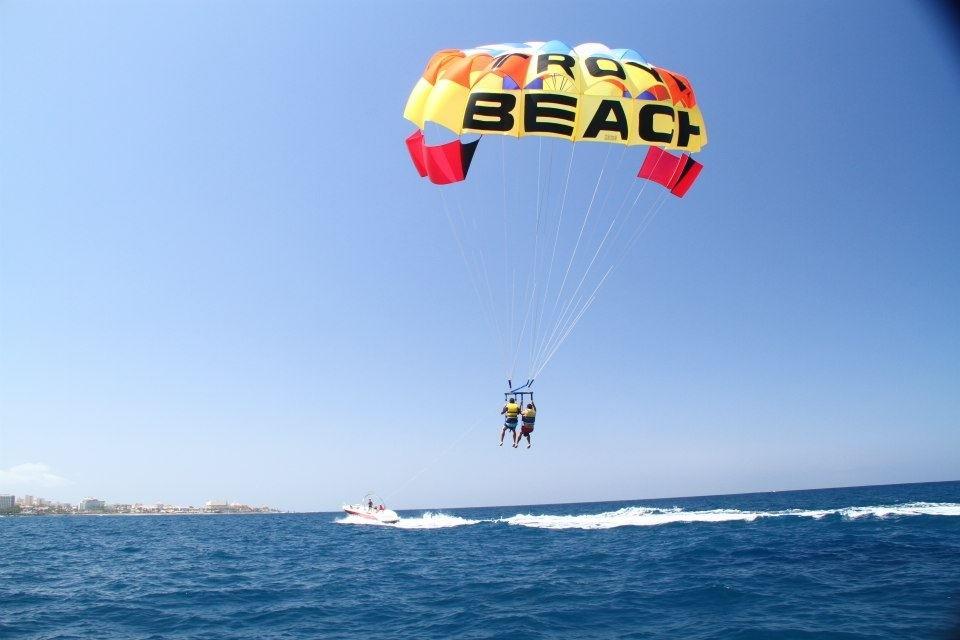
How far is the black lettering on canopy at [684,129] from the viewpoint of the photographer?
1136cm

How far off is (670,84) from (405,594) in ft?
45.1

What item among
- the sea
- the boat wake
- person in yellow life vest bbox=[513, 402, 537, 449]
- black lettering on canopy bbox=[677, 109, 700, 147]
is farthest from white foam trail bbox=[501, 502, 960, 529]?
black lettering on canopy bbox=[677, 109, 700, 147]

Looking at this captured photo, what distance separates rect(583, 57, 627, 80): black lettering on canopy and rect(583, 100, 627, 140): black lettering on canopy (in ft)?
2.03

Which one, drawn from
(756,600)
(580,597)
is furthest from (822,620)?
(580,597)

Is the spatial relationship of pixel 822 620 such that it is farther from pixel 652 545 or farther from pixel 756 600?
pixel 652 545

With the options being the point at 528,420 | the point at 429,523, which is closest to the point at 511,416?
the point at 528,420

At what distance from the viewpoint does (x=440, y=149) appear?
11.5 metres

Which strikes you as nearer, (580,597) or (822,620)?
(822,620)

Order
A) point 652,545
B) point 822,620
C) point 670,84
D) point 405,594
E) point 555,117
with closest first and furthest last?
point 822,620 < point 555,117 < point 670,84 < point 405,594 < point 652,545

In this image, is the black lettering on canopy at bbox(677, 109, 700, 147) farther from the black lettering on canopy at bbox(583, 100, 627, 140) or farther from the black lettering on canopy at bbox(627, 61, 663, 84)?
the black lettering on canopy at bbox(583, 100, 627, 140)

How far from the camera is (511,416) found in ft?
39.7

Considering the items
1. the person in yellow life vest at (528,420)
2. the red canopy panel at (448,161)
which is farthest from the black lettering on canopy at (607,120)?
the person in yellow life vest at (528,420)

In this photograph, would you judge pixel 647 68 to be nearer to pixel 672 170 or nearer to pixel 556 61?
pixel 556 61

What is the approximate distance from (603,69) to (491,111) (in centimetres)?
254
